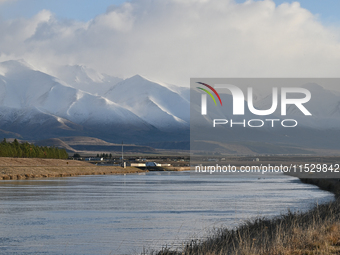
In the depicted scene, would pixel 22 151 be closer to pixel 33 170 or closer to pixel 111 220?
pixel 33 170

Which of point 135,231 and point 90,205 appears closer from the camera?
point 135,231

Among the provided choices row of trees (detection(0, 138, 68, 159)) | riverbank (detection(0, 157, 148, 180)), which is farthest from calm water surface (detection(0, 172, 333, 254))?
row of trees (detection(0, 138, 68, 159))

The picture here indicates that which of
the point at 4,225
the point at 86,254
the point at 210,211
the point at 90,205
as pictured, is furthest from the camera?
the point at 90,205

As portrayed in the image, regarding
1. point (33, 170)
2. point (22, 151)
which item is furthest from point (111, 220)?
point (22, 151)

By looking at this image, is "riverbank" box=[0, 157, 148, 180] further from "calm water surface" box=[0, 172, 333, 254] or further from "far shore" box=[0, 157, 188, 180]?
"calm water surface" box=[0, 172, 333, 254]

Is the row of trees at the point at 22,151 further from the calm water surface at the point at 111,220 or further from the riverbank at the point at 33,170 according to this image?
the calm water surface at the point at 111,220

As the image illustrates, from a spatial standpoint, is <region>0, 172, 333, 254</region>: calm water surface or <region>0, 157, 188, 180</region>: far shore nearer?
<region>0, 172, 333, 254</region>: calm water surface

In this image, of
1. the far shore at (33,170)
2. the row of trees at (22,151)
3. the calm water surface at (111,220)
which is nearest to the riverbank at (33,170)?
the far shore at (33,170)

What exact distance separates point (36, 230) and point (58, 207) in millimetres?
12738

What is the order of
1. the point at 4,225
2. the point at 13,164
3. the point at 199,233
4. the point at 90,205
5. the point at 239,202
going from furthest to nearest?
the point at 13,164 → the point at 239,202 → the point at 90,205 → the point at 4,225 → the point at 199,233

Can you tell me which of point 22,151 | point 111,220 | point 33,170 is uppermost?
point 22,151

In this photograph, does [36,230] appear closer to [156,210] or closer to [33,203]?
[156,210]

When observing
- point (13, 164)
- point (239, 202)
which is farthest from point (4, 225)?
point (13, 164)

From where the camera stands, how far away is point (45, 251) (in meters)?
23.8
